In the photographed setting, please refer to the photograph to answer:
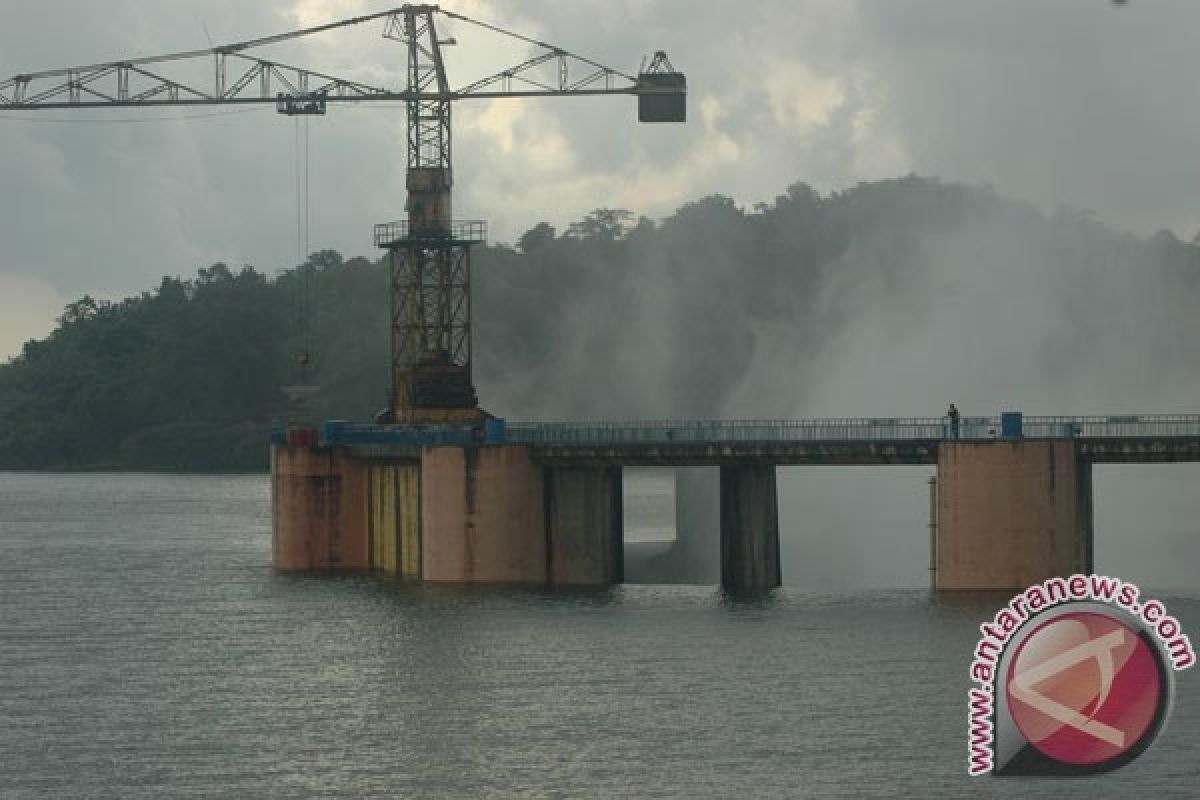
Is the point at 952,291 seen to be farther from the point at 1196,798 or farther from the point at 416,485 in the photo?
the point at 1196,798

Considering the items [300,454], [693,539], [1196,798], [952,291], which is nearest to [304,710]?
[1196,798]

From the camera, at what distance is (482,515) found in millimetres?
107938

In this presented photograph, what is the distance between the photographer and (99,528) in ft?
547

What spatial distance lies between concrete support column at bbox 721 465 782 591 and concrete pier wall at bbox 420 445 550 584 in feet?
26.1

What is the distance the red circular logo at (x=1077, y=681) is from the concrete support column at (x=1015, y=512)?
41283 millimetres

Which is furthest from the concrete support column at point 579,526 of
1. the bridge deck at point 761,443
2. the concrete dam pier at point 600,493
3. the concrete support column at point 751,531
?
the concrete support column at point 751,531

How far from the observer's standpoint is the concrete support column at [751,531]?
108000mm

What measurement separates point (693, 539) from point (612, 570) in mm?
19730

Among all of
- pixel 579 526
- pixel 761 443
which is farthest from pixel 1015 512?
pixel 579 526

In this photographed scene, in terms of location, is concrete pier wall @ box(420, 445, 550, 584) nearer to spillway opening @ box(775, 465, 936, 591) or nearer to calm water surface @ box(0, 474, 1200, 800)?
calm water surface @ box(0, 474, 1200, 800)

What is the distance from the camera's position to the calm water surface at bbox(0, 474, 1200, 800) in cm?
6838

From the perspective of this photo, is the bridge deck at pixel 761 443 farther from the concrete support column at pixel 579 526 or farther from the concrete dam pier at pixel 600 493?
the concrete support column at pixel 579 526

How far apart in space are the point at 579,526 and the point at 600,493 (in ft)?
5.28

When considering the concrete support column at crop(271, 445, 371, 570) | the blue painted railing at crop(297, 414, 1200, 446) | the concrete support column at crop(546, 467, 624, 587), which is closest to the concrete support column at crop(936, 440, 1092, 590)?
the blue painted railing at crop(297, 414, 1200, 446)
